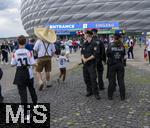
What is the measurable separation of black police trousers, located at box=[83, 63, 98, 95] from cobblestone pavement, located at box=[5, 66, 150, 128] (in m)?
0.26

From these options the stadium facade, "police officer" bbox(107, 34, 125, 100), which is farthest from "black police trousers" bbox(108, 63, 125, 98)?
the stadium facade

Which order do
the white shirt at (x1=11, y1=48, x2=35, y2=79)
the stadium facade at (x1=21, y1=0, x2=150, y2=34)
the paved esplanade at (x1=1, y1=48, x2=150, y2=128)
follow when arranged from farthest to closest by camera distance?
the stadium facade at (x1=21, y1=0, x2=150, y2=34) < the white shirt at (x1=11, y1=48, x2=35, y2=79) < the paved esplanade at (x1=1, y1=48, x2=150, y2=128)

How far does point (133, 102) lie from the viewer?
35.8ft

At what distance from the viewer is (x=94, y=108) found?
10.1 m

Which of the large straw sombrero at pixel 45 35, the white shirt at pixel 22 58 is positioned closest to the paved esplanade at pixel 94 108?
the white shirt at pixel 22 58

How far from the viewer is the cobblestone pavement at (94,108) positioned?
8617 mm

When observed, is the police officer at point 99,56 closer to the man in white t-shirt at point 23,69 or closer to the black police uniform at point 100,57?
the black police uniform at point 100,57

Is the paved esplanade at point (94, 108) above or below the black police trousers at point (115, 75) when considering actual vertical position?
below

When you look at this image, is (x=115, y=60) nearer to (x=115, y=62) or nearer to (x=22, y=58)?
(x=115, y=62)

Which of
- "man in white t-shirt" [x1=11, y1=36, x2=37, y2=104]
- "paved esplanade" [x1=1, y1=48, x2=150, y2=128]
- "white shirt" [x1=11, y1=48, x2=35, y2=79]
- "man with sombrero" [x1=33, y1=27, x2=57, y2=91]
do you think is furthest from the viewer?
"man with sombrero" [x1=33, y1=27, x2=57, y2=91]

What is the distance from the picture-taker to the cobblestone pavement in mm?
8617

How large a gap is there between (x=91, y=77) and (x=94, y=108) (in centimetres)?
144

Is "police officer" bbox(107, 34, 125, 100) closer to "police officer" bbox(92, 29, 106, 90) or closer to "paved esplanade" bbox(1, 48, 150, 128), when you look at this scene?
"paved esplanade" bbox(1, 48, 150, 128)

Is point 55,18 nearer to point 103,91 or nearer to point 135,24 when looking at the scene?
point 135,24
